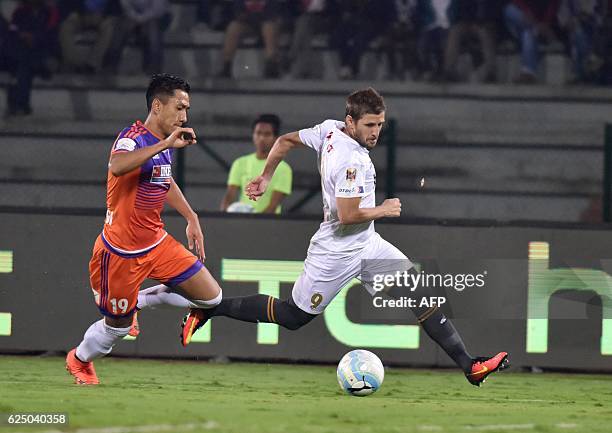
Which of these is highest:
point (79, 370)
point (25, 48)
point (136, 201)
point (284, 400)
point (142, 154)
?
point (25, 48)

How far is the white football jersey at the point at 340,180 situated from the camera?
8516 millimetres

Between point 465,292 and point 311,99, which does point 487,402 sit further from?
point 311,99

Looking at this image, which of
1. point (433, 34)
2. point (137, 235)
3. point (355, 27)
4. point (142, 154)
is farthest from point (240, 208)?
point (433, 34)

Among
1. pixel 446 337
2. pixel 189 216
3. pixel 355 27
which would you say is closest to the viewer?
pixel 446 337

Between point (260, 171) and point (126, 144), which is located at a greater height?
point (126, 144)

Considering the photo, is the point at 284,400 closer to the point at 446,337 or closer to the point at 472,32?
the point at 446,337

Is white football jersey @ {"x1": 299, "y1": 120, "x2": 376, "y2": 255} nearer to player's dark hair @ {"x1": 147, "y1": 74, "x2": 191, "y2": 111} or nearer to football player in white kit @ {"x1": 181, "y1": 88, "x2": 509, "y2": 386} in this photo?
football player in white kit @ {"x1": 181, "y1": 88, "x2": 509, "y2": 386}

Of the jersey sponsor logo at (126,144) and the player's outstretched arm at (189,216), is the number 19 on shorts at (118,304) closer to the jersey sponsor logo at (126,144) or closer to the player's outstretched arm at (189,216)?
the player's outstretched arm at (189,216)

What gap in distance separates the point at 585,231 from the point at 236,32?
611cm

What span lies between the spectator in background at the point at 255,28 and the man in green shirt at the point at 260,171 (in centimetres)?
380

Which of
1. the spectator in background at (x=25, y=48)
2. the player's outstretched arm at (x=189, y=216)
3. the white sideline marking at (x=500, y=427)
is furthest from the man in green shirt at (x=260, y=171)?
the white sideline marking at (x=500, y=427)

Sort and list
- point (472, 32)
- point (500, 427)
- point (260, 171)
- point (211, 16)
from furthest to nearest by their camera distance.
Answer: point (211, 16) < point (472, 32) < point (260, 171) < point (500, 427)

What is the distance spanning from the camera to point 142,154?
797 cm

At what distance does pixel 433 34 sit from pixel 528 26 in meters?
1.19
